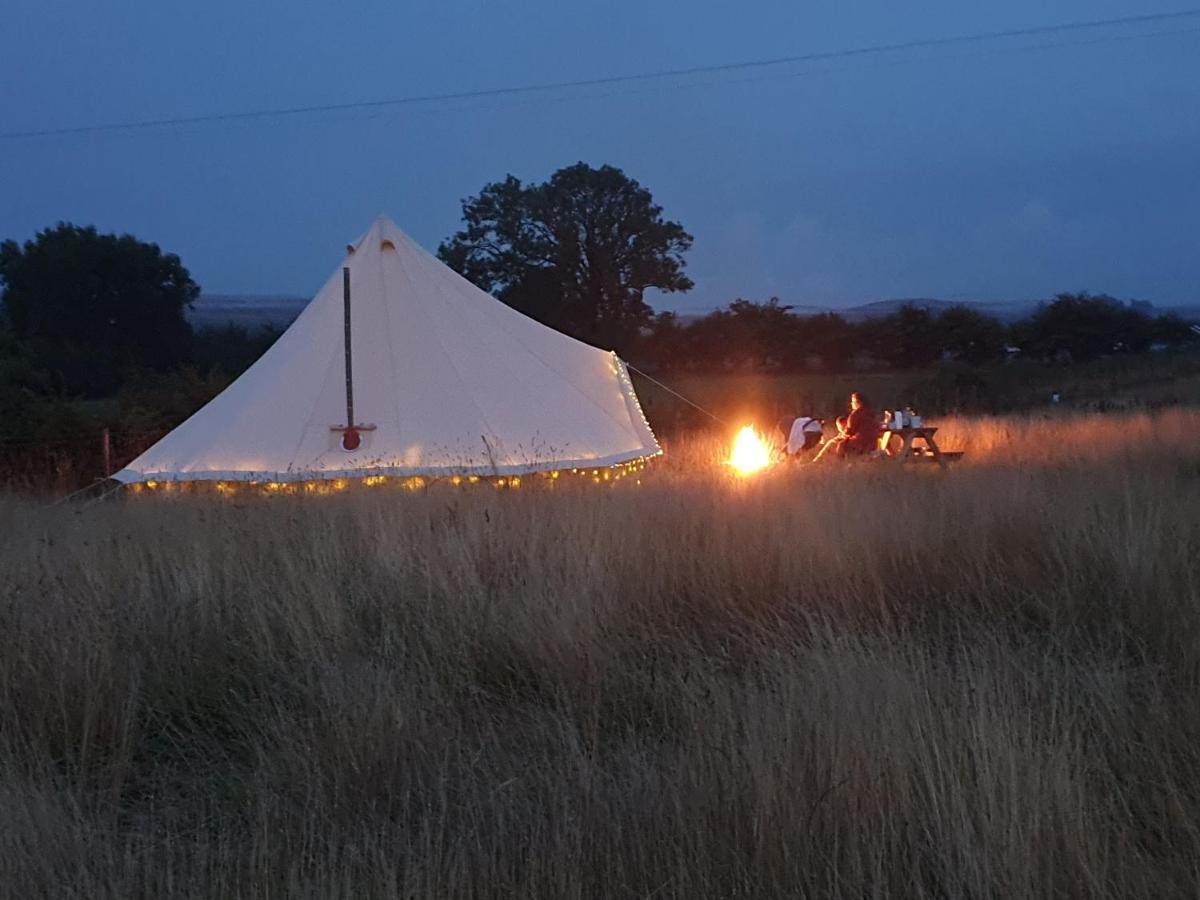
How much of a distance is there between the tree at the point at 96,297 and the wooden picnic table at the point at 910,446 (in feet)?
68.3

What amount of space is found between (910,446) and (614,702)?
752 cm

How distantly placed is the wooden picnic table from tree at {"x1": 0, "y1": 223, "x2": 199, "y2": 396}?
819 inches

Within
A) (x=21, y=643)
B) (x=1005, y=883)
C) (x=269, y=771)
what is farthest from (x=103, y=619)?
(x=1005, y=883)

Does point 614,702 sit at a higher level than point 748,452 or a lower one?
lower

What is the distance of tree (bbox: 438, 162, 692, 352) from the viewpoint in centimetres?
2783

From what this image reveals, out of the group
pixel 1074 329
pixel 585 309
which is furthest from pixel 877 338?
pixel 585 309

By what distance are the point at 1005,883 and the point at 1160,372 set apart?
2504 cm

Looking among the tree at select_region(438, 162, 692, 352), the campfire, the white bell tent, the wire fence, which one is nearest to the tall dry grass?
the white bell tent

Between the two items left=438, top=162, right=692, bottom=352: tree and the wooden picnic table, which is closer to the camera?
the wooden picnic table

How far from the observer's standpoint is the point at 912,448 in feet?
34.6

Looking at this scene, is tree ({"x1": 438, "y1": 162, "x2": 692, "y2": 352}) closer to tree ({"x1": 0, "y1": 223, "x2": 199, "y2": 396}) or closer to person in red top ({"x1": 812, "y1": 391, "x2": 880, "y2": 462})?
tree ({"x1": 0, "y1": 223, "x2": 199, "y2": 396})

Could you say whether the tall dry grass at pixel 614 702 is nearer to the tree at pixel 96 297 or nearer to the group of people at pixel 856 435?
the group of people at pixel 856 435

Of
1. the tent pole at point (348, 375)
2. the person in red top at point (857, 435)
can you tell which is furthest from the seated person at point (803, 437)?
the tent pole at point (348, 375)

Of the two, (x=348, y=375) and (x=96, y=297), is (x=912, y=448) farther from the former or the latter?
(x=96, y=297)
